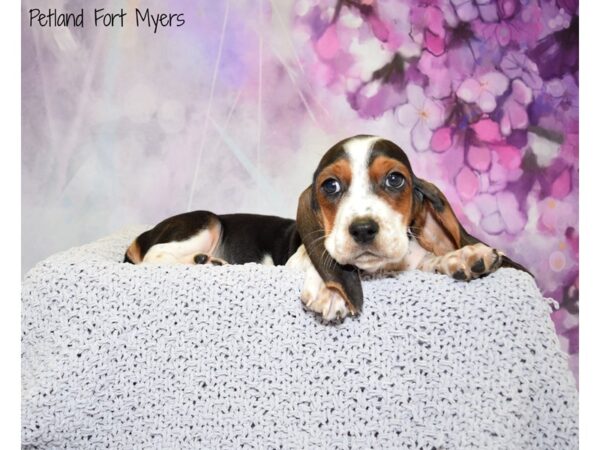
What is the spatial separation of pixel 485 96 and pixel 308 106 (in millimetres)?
1340

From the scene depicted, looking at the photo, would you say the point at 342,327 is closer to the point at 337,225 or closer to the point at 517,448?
the point at 337,225

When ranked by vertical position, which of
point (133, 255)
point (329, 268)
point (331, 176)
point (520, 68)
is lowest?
point (133, 255)

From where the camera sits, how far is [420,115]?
4750 mm

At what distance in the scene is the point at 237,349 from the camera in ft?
8.75

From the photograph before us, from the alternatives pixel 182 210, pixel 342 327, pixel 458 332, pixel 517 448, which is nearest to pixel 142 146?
pixel 182 210

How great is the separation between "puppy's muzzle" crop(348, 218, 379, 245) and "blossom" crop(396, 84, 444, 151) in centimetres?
236

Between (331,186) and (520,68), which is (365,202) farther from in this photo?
(520,68)

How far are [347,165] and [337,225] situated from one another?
34 centimetres

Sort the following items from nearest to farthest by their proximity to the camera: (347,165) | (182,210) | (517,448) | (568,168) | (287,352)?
(517,448) < (287,352) < (347,165) < (568,168) < (182,210)

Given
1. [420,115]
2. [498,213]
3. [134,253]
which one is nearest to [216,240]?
[134,253]

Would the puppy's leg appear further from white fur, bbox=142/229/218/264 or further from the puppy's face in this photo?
white fur, bbox=142/229/218/264

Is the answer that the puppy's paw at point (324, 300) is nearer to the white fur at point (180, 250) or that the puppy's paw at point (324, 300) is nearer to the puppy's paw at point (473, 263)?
the puppy's paw at point (473, 263)

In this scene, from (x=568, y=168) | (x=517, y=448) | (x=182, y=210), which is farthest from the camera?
(x=182, y=210)

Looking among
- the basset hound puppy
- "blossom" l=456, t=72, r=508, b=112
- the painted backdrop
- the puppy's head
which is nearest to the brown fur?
the basset hound puppy
